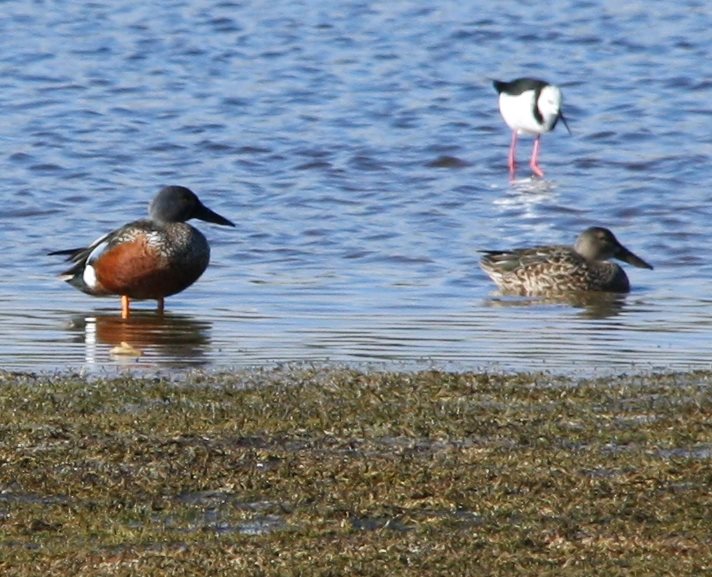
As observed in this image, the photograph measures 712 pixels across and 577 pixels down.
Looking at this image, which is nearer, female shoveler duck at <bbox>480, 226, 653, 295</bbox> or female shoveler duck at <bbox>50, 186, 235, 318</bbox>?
female shoveler duck at <bbox>50, 186, 235, 318</bbox>

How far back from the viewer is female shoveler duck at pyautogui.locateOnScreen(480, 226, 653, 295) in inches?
424

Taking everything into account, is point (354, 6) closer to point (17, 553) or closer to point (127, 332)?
point (127, 332)

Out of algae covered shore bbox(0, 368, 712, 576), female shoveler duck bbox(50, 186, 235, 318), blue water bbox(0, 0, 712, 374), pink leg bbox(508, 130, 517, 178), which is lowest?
pink leg bbox(508, 130, 517, 178)

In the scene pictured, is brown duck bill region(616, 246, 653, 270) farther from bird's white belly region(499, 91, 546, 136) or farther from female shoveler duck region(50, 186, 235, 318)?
bird's white belly region(499, 91, 546, 136)

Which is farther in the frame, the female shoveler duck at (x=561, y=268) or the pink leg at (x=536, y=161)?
the pink leg at (x=536, y=161)

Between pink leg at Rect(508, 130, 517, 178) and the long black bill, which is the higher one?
the long black bill

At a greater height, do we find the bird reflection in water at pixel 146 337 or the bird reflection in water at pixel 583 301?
the bird reflection in water at pixel 146 337

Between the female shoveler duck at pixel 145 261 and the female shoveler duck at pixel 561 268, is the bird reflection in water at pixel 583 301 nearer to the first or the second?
the female shoveler duck at pixel 561 268

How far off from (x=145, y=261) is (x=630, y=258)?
11.3ft

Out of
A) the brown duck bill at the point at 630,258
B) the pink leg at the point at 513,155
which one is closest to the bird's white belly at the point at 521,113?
the pink leg at the point at 513,155

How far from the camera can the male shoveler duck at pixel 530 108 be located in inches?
676

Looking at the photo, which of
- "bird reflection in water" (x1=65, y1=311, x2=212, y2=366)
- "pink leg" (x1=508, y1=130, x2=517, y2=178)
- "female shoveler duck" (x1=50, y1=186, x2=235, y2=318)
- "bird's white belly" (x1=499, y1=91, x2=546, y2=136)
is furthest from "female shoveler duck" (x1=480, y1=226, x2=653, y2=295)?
"bird's white belly" (x1=499, y1=91, x2=546, y2=136)

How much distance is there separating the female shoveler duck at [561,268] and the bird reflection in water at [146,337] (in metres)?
2.21

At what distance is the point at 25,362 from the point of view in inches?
297
